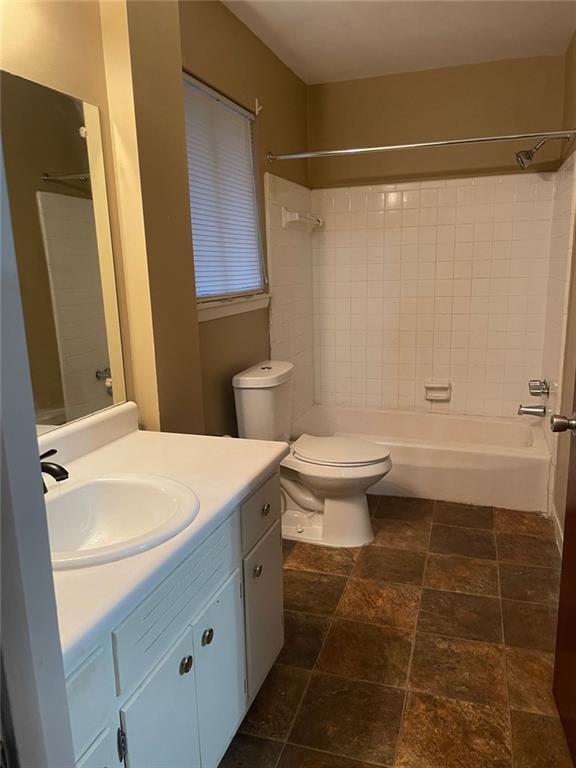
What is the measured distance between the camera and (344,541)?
277 centimetres

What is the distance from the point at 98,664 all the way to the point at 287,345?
2.59m

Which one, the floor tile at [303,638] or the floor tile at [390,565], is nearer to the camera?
the floor tile at [303,638]

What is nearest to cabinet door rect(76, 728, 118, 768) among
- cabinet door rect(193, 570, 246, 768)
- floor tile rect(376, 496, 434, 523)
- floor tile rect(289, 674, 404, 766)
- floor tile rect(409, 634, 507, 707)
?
cabinet door rect(193, 570, 246, 768)

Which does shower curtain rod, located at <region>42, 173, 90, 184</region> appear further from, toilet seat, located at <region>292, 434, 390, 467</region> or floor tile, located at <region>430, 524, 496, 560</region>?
floor tile, located at <region>430, 524, 496, 560</region>

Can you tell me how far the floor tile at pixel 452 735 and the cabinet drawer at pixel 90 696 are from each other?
3.22 ft

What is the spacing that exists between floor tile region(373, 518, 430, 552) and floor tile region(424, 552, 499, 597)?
12 cm

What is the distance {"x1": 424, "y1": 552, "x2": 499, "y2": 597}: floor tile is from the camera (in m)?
2.38

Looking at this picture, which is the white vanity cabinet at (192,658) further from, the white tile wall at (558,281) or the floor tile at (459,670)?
the white tile wall at (558,281)

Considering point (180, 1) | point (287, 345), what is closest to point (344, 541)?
point (287, 345)

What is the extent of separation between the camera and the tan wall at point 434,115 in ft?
10.6

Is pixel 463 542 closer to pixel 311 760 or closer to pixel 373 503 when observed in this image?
pixel 373 503

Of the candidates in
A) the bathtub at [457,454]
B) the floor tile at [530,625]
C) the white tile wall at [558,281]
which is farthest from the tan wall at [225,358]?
the white tile wall at [558,281]

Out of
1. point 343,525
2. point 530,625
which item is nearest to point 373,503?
point 343,525

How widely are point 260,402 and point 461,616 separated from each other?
120 centimetres
